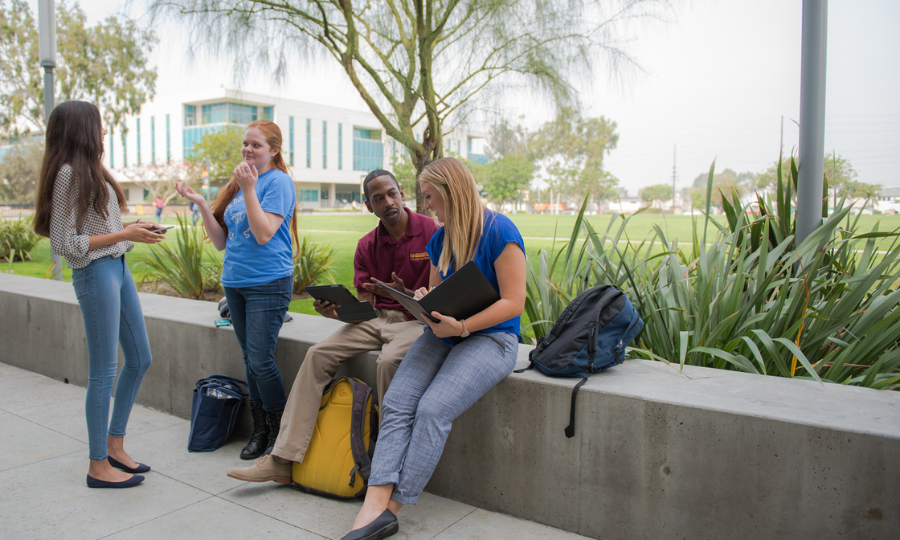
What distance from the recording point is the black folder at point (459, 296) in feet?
8.30

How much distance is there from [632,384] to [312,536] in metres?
1.48

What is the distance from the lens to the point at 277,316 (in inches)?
131

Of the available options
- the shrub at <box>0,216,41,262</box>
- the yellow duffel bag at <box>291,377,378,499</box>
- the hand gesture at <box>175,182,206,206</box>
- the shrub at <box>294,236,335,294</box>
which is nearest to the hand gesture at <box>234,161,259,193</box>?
the hand gesture at <box>175,182,206,206</box>

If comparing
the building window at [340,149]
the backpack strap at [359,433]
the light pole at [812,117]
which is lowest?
the backpack strap at [359,433]

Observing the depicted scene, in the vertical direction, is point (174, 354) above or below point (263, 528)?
above

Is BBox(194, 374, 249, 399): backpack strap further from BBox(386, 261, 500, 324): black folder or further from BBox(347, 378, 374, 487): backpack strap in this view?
BBox(386, 261, 500, 324): black folder

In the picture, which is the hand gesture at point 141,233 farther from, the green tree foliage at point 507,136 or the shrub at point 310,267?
the green tree foliage at point 507,136

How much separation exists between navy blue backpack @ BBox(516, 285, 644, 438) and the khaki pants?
639mm

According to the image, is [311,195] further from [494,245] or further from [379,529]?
[379,529]

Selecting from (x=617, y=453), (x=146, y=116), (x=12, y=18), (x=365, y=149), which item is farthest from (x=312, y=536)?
(x=146, y=116)

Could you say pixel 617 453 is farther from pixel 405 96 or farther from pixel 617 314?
pixel 405 96

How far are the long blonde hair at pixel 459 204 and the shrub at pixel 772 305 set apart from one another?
72 cm

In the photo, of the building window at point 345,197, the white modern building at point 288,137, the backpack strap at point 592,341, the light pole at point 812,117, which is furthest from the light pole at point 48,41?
the building window at point 345,197

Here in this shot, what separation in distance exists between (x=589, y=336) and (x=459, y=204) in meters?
0.81
